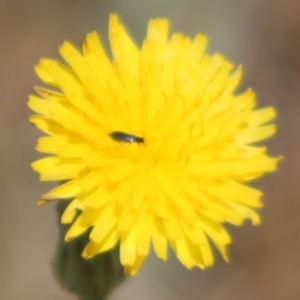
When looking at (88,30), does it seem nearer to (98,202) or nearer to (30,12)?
(30,12)

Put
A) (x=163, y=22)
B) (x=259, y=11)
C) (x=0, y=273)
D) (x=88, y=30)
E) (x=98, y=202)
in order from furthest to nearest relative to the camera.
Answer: (x=259, y=11) → (x=88, y=30) → (x=0, y=273) → (x=163, y=22) → (x=98, y=202)

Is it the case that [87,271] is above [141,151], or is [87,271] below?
below

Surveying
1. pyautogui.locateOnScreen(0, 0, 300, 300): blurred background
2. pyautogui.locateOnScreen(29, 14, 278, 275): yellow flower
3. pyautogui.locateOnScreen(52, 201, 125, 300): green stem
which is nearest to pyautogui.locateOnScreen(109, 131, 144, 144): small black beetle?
pyautogui.locateOnScreen(29, 14, 278, 275): yellow flower

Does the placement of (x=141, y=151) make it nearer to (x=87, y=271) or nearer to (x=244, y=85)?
(x=87, y=271)

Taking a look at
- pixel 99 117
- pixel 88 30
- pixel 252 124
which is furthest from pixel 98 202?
pixel 88 30

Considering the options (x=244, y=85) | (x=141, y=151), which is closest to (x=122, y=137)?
(x=141, y=151)

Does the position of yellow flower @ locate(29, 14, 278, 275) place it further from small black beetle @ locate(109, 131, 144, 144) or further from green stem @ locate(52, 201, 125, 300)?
green stem @ locate(52, 201, 125, 300)
